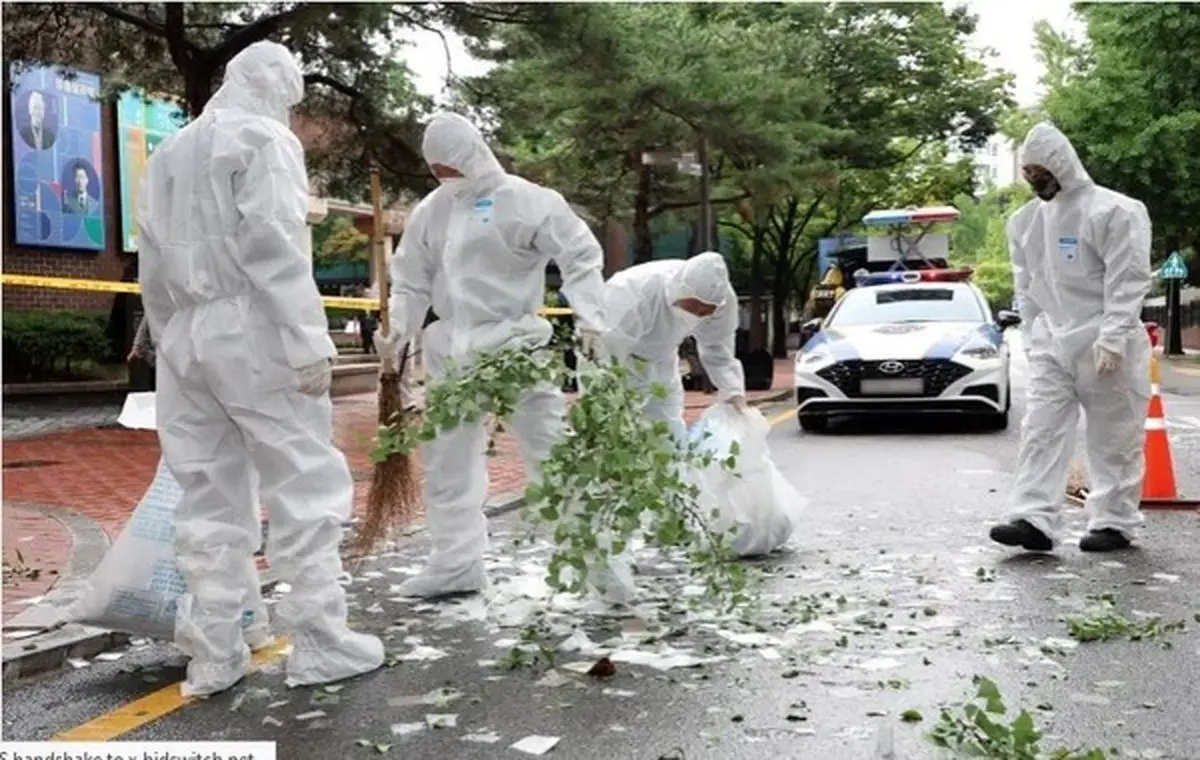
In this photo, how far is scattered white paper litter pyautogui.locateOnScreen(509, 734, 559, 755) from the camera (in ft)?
11.8

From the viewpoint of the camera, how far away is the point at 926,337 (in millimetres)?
12648

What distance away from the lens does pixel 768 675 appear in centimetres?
429

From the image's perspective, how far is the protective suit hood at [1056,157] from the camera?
638 centimetres

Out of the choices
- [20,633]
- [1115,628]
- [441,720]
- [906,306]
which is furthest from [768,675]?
[906,306]

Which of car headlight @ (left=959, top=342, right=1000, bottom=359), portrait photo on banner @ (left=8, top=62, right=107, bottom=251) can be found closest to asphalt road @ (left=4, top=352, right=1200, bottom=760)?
car headlight @ (left=959, top=342, right=1000, bottom=359)

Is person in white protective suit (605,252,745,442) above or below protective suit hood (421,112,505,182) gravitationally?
below

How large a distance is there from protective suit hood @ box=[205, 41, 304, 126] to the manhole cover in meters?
7.14

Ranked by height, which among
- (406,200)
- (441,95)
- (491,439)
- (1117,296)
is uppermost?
(441,95)

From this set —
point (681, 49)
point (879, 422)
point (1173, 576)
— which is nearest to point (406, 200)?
point (681, 49)

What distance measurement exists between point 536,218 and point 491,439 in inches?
36.1

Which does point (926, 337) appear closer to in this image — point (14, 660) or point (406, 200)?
point (406, 200)

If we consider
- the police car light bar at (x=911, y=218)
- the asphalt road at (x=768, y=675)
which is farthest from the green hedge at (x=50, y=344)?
the police car light bar at (x=911, y=218)

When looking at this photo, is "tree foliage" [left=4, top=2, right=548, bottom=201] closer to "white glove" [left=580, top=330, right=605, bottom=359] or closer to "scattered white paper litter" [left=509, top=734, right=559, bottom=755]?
"white glove" [left=580, top=330, right=605, bottom=359]

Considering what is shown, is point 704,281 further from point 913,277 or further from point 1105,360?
point 913,277
